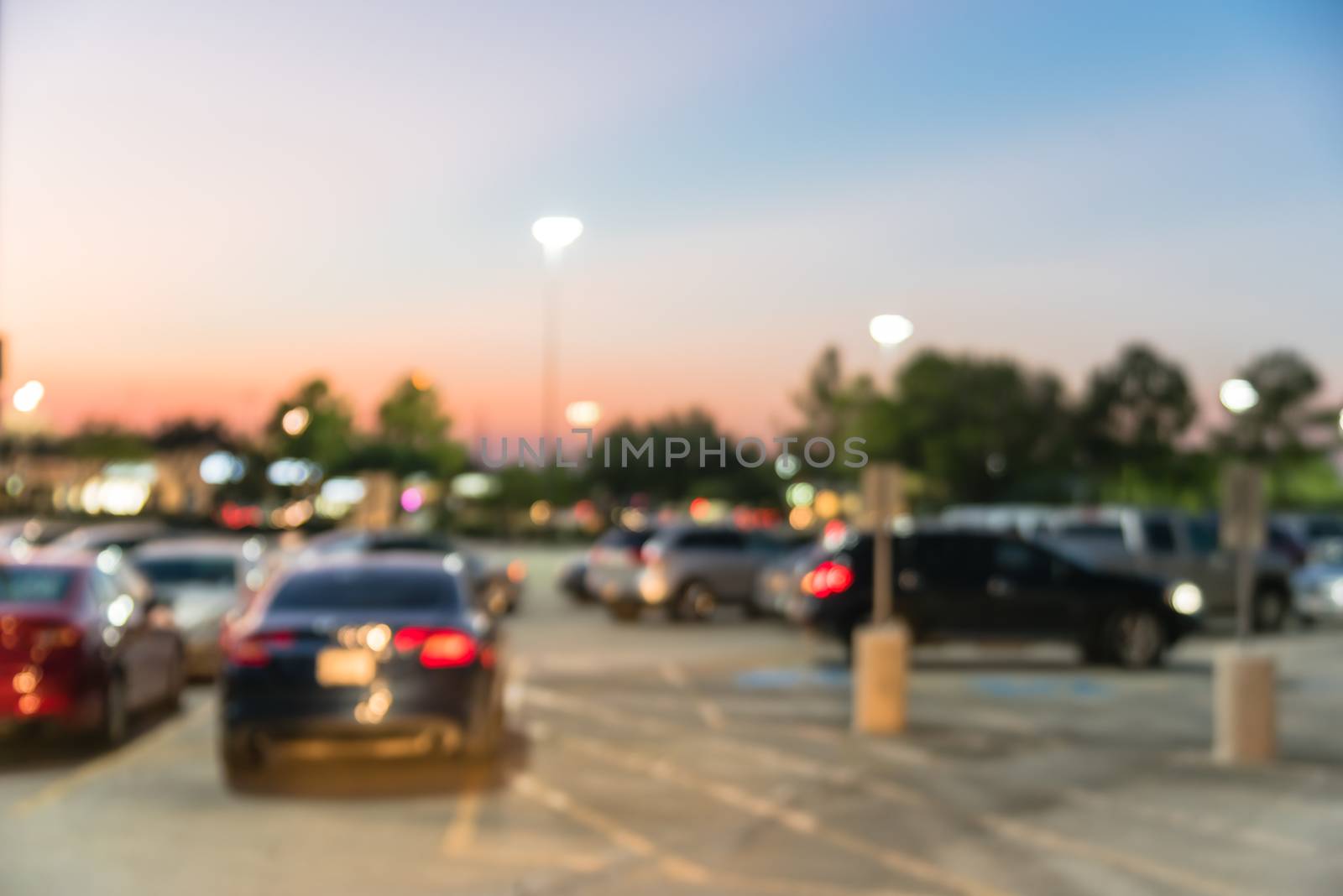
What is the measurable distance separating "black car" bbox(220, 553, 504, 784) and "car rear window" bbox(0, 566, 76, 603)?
81.6 inches

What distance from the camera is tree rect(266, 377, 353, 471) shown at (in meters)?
46.3

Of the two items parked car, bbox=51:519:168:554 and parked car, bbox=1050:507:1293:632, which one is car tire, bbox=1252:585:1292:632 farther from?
parked car, bbox=51:519:168:554

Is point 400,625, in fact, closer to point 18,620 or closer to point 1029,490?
point 18,620

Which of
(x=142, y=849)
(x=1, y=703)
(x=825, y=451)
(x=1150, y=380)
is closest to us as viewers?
(x=142, y=849)

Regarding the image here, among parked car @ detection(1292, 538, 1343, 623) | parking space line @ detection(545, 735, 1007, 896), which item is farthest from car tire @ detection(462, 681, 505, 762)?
parked car @ detection(1292, 538, 1343, 623)

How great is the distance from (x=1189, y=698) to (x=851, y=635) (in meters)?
4.18

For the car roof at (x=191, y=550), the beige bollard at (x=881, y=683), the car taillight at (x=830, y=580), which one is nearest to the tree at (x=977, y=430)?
the car taillight at (x=830, y=580)

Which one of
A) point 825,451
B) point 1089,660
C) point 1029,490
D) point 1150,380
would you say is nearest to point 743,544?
point 1089,660

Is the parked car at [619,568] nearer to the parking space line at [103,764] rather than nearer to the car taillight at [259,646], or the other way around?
the parking space line at [103,764]

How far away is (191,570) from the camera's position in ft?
63.2

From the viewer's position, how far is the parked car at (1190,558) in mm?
27906

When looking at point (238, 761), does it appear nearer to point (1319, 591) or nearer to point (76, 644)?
point (76, 644)

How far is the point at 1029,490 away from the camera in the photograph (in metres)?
79.8

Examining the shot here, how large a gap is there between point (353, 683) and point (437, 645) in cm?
61
